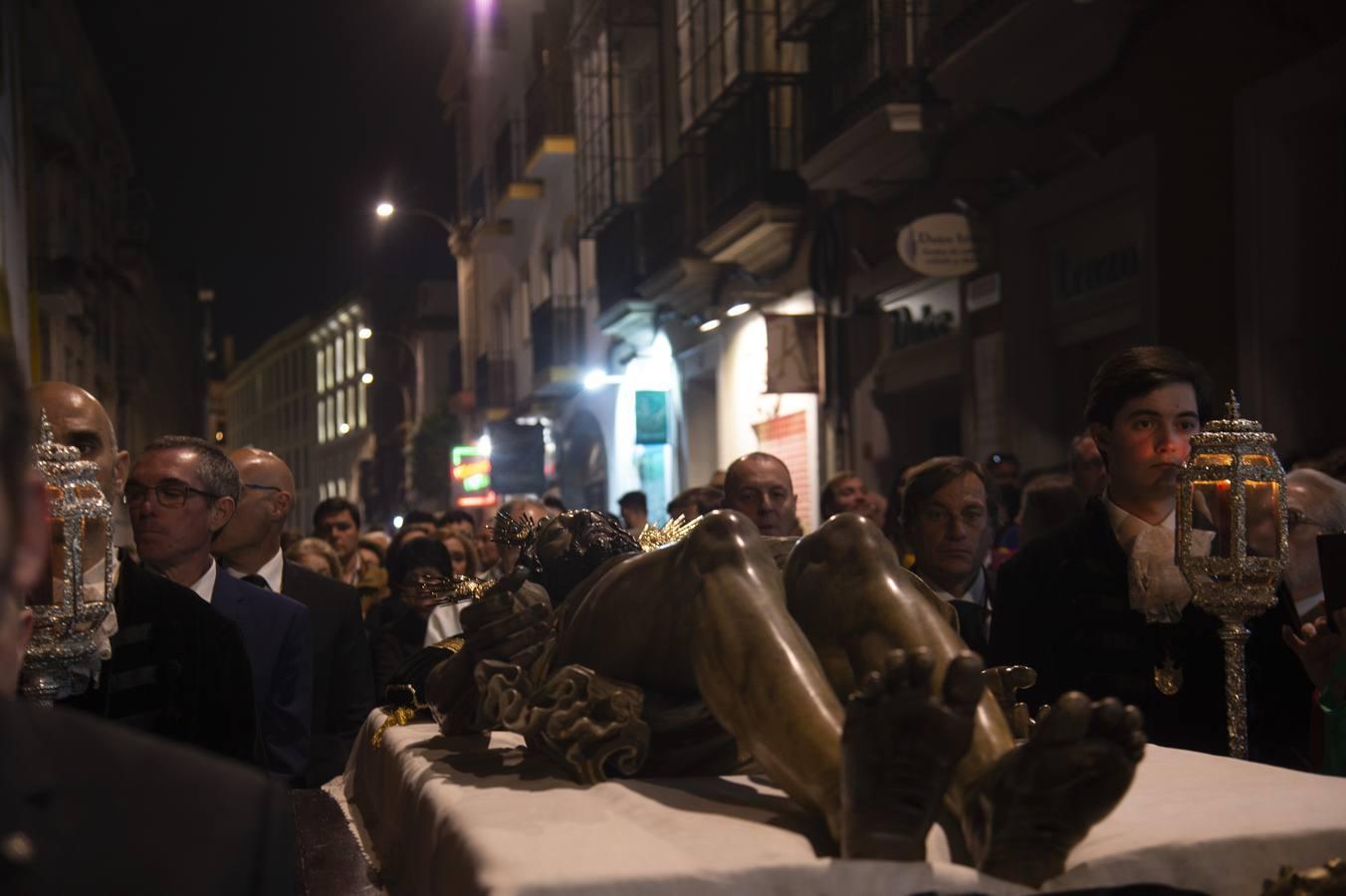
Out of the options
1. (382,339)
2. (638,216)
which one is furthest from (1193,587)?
(382,339)

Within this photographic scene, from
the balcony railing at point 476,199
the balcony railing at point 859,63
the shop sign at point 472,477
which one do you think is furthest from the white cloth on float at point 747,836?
the balcony railing at point 476,199

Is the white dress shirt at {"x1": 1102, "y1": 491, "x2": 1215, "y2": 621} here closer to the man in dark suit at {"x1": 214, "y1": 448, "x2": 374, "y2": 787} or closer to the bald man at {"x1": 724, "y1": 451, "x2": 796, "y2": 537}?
the bald man at {"x1": 724, "y1": 451, "x2": 796, "y2": 537}

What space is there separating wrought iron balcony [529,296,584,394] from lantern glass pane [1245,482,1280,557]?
25652 mm

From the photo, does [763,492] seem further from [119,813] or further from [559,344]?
[559,344]

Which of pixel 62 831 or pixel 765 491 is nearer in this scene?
pixel 62 831

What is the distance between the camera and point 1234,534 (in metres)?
3.68

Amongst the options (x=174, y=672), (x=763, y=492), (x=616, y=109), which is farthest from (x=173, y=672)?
(x=616, y=109)

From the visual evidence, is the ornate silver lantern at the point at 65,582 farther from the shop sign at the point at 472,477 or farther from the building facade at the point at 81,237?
the shop sign at the point at 472,477

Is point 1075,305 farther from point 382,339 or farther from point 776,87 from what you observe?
point 382,339

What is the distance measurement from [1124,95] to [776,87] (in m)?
6.88

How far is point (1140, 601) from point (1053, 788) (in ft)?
5.37

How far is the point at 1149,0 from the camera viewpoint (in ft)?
32.9

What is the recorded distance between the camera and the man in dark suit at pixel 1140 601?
4148 millimetres

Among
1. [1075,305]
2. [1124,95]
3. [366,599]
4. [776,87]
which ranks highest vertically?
[776,87]
